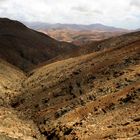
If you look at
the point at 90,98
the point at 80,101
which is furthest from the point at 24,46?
the point at 90,98

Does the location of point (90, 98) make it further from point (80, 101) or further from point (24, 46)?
point (24, 46)

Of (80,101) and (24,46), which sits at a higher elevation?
(24,46)

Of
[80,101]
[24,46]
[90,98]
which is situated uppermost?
[24,46]

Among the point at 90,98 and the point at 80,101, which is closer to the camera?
the point at 90,98

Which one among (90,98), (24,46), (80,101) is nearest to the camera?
(90,98)

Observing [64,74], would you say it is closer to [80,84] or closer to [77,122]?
[80,84]

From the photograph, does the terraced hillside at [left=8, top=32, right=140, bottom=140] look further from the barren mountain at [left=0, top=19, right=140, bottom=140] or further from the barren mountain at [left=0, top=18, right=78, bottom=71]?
the barren mountain at [left=0, top=18, right=78, bottom=71]

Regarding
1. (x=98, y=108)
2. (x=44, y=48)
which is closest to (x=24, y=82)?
(x=98, y=108)
